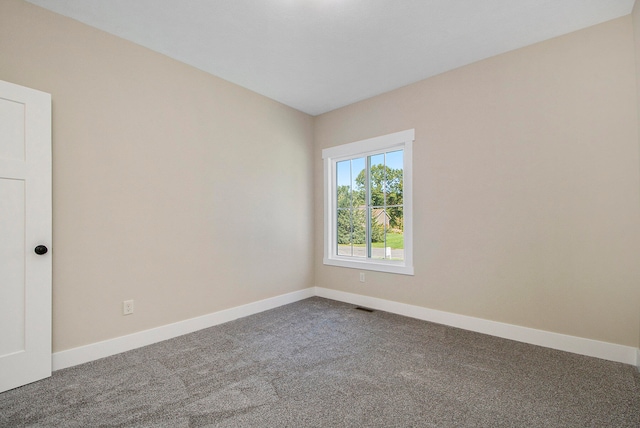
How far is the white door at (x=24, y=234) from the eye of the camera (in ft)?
6.39

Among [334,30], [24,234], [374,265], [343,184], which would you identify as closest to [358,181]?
[343,184]

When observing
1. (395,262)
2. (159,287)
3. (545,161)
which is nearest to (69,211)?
(159,287)

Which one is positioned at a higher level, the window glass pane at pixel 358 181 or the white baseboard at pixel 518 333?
the window glass pane at pixel 358 181

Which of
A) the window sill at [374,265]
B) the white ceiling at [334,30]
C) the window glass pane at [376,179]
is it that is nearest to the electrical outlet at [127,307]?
the white ceiling at [334,30]

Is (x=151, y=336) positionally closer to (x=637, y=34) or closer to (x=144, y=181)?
(x=144, y=181)

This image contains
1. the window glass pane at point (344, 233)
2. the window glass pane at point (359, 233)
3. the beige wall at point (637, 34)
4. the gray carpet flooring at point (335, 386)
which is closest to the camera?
the gray carpet flooring at point (335, 386)

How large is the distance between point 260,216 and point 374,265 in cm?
153

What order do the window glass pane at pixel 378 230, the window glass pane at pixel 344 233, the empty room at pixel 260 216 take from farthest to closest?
the window glass pane at pixel 344 233, the window glass pane at pixel 378 230, the empty room at pixel 260 216

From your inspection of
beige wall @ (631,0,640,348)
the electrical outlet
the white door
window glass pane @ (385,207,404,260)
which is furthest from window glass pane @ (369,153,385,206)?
the white door

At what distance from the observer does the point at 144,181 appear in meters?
2.68

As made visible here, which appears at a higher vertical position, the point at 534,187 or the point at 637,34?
the point at 637,34

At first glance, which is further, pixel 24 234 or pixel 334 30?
pixel 334 30

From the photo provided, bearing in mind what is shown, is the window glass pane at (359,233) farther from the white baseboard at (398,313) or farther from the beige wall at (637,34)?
the beige wall at (637,34)

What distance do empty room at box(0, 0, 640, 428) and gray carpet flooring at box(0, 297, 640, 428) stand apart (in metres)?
0.02
